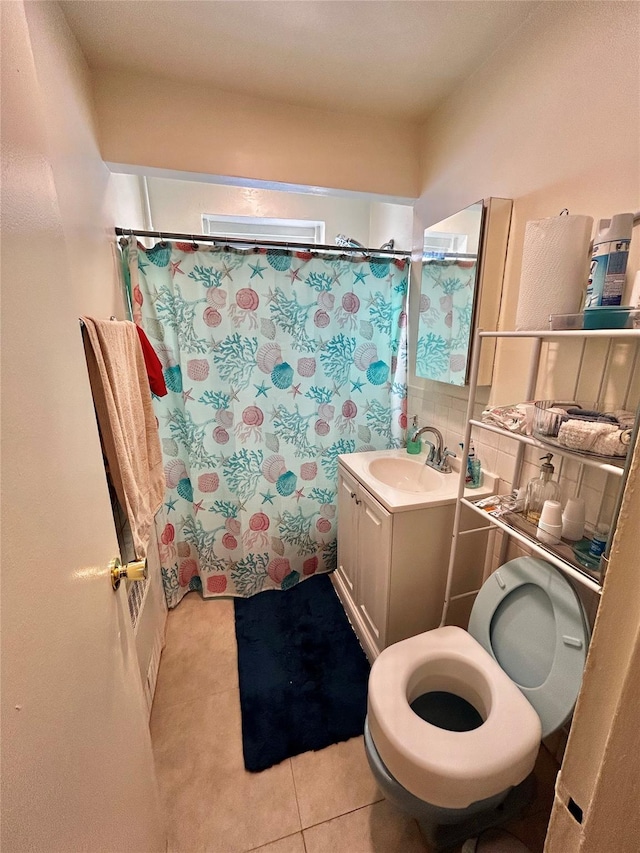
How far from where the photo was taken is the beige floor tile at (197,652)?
152 cm

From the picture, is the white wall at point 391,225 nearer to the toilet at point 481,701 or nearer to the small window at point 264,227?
the small window at point 264,227

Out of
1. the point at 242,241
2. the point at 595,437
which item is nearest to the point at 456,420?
the point at 595,437

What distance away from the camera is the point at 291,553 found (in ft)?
6.83

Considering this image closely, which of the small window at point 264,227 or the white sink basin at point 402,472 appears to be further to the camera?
the small window at point 264,227

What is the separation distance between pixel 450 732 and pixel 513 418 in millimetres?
874

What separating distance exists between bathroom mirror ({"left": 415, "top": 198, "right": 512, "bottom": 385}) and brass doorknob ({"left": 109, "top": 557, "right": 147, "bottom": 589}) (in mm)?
1317

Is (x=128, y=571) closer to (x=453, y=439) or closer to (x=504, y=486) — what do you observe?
(x=504, y=486)

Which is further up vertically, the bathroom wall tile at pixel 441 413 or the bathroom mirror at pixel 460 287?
the bathroom mirror at pixel 460 287

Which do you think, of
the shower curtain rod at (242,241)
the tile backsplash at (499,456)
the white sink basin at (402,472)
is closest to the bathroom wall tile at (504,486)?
the tile backsplash at (499,456)

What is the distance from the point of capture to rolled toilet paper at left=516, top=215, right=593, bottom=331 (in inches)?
36.9

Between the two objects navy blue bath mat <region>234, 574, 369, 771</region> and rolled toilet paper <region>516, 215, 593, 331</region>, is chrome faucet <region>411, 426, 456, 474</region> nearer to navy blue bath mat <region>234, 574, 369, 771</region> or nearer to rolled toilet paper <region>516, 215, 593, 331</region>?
rolled toilet paper <region>516, 215, 593, 331</region>

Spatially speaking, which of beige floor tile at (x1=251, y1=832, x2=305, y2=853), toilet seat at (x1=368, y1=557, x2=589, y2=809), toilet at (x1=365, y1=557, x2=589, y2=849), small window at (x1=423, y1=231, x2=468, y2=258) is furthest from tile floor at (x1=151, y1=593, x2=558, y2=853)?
small window at (x1=423, y1=231, x2=468, y2=258)

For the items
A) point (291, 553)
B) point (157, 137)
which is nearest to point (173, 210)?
point (157, 137)

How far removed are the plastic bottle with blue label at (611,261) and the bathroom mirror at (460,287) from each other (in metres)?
0.48
